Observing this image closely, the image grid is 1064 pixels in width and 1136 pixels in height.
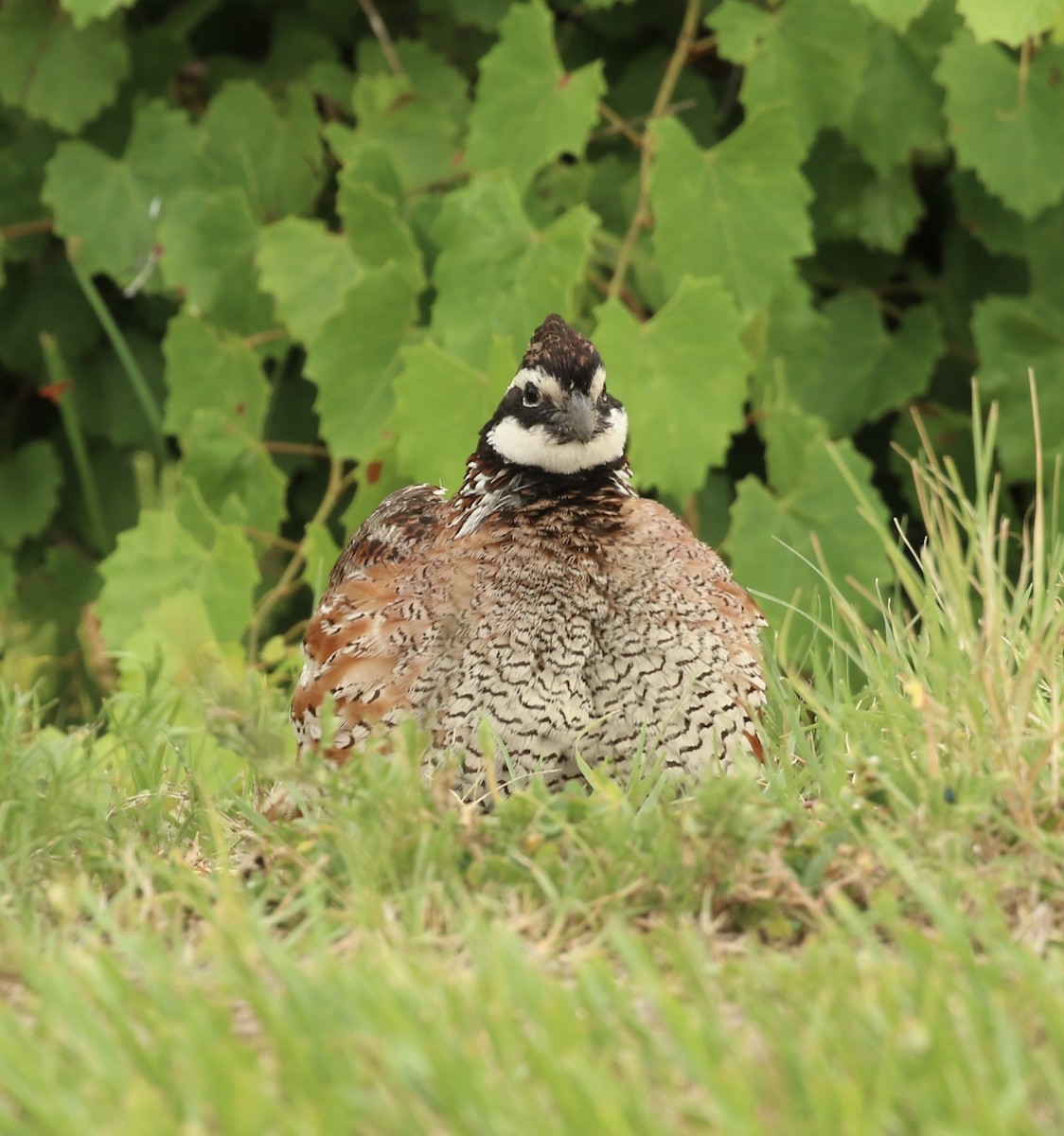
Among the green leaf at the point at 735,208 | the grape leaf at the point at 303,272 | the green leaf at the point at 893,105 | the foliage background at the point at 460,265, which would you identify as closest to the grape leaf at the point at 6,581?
the foliage background at the point at 460,265

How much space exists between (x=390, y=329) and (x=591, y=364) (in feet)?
5.95

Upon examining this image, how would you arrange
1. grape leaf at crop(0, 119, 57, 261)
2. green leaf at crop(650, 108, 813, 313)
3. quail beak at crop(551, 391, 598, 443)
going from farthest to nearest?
grape leaf at crop(0, 119, 57, 261), green leaf at crop(650, 108, 813, 313), quail beak at crop(551, 391, 598, 443)

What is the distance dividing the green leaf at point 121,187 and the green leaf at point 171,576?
54.4 inches

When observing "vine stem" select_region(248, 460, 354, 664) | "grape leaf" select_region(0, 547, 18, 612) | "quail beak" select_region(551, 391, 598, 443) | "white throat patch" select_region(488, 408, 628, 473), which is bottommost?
"grape leaf" select_region(0, 547, 18, 612)

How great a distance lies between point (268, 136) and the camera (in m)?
6.57

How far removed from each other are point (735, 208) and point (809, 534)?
3.59ft

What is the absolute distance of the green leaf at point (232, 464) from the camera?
6082mm

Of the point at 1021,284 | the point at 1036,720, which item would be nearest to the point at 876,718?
the point at 1036,720

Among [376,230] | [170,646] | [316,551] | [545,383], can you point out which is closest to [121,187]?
[376,230]

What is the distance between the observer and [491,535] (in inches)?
157

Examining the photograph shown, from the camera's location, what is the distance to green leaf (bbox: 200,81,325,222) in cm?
656

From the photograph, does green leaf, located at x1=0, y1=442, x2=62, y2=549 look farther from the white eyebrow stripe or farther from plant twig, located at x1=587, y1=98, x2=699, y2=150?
the white eyebrow stripe

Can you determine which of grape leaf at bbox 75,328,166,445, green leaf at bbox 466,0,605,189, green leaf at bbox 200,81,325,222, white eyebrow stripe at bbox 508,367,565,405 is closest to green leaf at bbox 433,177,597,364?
green leaf at bbox 466,0,605,189

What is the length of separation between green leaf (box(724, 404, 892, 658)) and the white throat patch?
1.36 metres
